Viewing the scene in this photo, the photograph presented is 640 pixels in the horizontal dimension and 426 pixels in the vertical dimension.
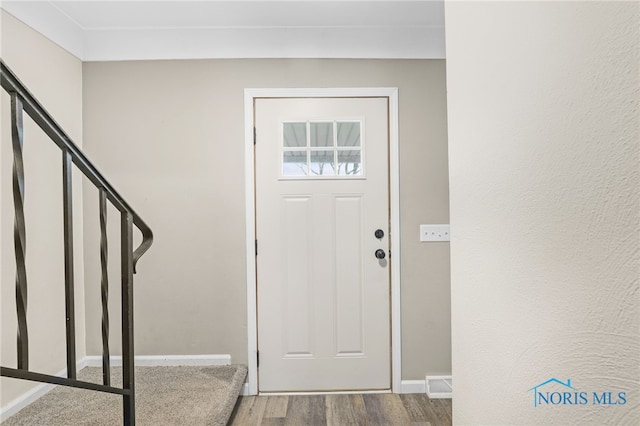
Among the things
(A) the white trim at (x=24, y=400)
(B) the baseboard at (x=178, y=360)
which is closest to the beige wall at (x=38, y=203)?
(A) the white trim at (x=24, y=400)

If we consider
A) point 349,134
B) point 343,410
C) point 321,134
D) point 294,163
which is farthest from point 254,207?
point 343,410

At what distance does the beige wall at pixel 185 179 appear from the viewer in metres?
2.64

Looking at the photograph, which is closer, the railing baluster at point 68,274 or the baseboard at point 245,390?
the railing baluster at point 68,274

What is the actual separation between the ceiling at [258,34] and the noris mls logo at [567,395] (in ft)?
7.64

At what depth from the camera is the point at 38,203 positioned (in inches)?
87.1

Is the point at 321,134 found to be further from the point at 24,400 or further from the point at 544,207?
the point at 24,400

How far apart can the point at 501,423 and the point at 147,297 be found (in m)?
2.37

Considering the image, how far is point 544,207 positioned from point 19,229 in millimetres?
1238

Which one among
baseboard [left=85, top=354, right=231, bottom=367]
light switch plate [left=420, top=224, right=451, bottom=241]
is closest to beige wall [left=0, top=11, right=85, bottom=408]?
baseboard [left=85, top=354, right=231, bottom=367]

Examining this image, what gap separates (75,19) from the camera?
8.16 feet

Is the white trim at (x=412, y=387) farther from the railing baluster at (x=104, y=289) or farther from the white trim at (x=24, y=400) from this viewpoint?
the white trim at (x=24, y=400)

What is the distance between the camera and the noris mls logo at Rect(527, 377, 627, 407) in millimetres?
543

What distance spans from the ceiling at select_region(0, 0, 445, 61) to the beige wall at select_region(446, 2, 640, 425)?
1604 mm

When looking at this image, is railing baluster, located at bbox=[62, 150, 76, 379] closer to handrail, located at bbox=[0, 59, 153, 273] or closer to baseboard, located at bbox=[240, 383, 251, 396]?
handrail, located at bbox=[0, 59, 153, 273]
